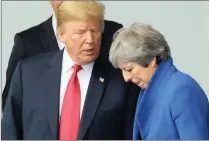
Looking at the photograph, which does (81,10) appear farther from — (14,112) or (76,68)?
(14,112)

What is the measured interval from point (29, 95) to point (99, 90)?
12.9 inches

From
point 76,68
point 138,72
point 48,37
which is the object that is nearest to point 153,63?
point 138,72

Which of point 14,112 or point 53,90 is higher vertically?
point 53,90

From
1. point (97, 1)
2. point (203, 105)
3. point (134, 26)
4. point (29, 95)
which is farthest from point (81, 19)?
point (203, 105)

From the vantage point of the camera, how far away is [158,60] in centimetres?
210

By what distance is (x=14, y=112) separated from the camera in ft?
7.79

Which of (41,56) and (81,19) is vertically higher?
(81,19)

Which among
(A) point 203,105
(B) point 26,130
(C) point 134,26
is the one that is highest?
(C) point 134,26

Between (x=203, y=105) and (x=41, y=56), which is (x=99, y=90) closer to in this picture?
(x=41, y=56)

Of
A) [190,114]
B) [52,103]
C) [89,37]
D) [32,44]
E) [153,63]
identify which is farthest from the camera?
[32,44]

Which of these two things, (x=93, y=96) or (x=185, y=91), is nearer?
(x=185, y=91)

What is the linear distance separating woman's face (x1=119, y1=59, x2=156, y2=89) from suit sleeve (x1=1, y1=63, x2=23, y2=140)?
56cm

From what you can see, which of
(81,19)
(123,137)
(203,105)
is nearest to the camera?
(203,105)

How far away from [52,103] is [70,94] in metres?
0.09
